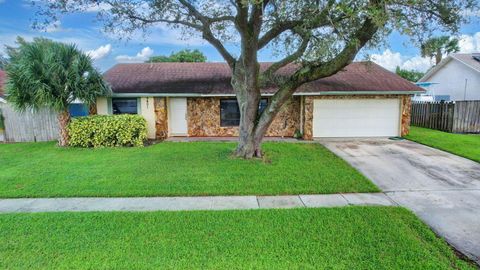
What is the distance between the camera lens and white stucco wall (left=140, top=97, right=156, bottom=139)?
13.4m

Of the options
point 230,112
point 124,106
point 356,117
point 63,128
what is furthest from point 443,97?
point 63,128

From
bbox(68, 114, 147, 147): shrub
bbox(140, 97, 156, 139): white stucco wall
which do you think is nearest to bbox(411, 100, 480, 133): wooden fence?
bbox(140, 97, 156, 139): white stucco wall

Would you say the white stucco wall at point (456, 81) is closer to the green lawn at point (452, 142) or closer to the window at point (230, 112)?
the green lawn at point (452, 142)

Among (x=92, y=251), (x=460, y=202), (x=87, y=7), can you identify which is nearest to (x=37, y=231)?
(x=92, y=251)

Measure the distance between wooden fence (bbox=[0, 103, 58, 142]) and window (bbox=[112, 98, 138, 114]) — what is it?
2.66 m

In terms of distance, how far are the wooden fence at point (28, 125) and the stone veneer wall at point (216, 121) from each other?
6.39m

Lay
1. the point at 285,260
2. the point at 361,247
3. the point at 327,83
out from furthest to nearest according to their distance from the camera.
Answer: the point at 327,83 < the point at 361,247 < the point at 285,260

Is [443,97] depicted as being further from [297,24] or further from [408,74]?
[408,74]

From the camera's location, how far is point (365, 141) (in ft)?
41.8

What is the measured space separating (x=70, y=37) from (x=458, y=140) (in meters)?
17.3

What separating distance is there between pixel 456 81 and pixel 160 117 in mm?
21839

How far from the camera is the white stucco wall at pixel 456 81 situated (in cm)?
1947

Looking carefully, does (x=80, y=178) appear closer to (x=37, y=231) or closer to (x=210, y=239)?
(x=37, y=231)

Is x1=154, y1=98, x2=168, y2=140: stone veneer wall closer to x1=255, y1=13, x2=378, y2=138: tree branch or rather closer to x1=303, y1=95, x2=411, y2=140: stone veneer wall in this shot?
x1=255, y1=13, x2=378, y2=138: tree branch
